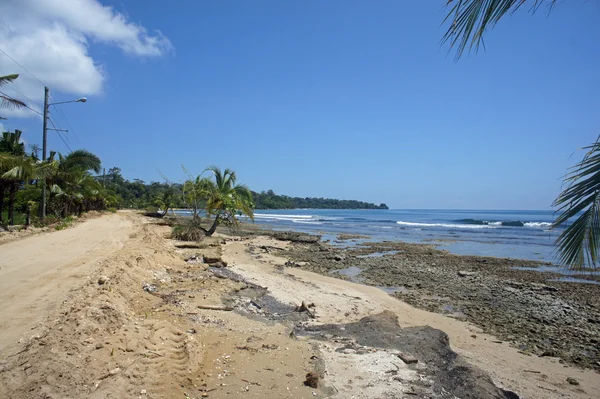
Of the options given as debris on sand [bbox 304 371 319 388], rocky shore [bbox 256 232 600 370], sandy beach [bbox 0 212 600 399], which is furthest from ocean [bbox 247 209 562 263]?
debris on sand [bbox 304 371 319 388]

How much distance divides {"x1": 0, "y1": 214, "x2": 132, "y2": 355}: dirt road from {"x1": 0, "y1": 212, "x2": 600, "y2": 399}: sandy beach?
32 mm

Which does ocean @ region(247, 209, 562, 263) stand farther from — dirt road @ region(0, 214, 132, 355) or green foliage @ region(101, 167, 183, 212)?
green foliage @ region(101, 167, 183, 212)

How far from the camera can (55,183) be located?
73.5 ft

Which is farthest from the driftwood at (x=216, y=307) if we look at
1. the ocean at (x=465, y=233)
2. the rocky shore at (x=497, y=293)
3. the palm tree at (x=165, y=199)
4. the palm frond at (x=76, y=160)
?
the palm tree at (x=165, y=199)

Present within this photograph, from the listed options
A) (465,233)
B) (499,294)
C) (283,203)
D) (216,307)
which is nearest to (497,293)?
(499,294)

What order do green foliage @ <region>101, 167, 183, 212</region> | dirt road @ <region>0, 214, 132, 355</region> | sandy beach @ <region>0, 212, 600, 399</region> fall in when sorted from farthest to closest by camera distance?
green foliage @ <region>101, 167, 183, 212</region> < dirt road @ <region>0, 214, 132, 355</region> < sandy beach @ <region>0, 212, 600, 399</region>

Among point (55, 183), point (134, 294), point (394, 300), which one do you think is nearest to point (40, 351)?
point (134, 294)

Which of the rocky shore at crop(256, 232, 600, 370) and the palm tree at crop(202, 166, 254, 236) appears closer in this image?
the rocky shore at crop(256, 232, 600, 370)

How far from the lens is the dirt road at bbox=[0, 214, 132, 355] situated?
4742mm

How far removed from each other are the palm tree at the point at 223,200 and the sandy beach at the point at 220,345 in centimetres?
1091

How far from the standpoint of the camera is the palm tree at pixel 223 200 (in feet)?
66.3

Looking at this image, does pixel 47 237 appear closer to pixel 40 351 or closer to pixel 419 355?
pixel 40 351

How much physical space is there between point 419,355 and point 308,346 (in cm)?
170

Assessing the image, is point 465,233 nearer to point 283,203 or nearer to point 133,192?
point 133,192
